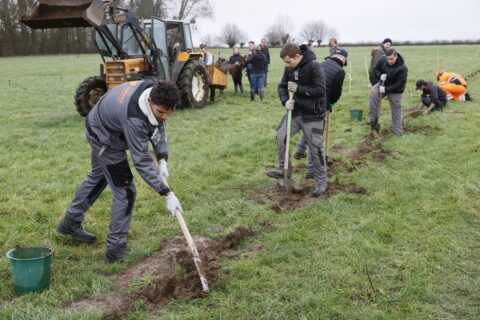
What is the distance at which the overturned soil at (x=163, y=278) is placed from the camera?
4125mm

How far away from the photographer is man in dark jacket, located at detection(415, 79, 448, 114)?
41.4 feet

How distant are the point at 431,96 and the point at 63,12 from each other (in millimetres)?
9231

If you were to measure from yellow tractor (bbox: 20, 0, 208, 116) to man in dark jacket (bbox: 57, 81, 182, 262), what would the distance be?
268 inches

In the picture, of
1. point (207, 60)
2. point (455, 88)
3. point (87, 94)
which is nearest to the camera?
point (87, 94)

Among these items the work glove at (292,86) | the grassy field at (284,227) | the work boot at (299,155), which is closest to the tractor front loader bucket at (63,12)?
the grassy field at (284,227)

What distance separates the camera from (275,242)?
5293mm

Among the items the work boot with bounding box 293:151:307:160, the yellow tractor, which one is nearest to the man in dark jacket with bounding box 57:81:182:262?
the work boot with bounding box 293:151:307:160

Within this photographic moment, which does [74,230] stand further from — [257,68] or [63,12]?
[257,68]

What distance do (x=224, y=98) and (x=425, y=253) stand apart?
1256cm

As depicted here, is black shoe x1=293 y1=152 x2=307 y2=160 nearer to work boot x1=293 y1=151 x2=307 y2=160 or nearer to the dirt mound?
work boot x1=293 y1=151 x2=307 y2=160

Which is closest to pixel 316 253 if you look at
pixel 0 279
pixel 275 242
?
pixel 275 242

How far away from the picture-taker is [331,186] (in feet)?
23.4

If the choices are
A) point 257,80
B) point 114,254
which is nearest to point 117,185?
point 114,254

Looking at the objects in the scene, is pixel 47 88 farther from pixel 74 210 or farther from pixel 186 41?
pixel 74 210
